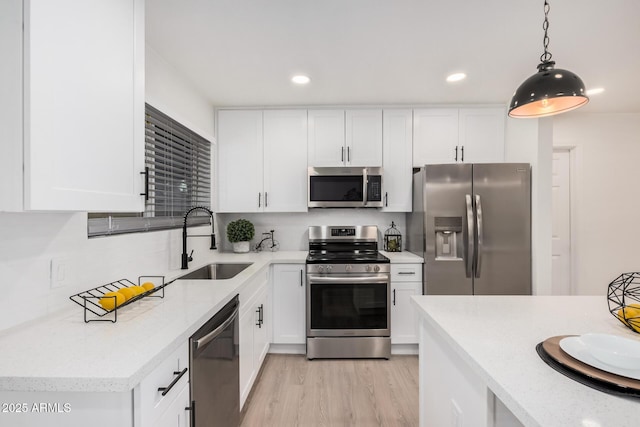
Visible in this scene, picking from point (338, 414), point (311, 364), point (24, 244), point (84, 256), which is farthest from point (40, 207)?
Answer: point (311, 364)

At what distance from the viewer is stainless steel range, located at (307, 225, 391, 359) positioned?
2865 millimetres

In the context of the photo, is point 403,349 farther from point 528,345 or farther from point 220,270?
point 528,345

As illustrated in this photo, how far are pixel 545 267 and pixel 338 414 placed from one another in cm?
223

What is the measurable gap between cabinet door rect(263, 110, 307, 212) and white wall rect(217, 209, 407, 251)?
0.99ft

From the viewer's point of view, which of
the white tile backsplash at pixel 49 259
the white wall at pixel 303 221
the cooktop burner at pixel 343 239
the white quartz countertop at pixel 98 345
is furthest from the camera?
the white wall at pixel 303 221

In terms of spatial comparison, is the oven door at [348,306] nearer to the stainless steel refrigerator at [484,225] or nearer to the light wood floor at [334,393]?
the light wood floor at [334,393]

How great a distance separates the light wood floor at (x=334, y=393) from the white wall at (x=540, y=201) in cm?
138

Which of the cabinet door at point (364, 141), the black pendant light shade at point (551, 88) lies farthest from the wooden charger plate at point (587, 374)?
the cabinet door at point (364, 141)

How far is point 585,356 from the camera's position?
0.86 metres

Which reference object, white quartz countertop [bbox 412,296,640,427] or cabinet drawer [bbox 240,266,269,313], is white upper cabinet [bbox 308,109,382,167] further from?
white quartz countertop [bbox 412,296,640,427]

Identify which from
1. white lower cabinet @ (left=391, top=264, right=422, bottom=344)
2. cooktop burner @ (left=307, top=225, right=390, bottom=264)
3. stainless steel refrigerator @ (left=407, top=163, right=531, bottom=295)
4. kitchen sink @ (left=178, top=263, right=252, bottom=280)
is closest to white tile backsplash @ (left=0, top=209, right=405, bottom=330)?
kitchen sink @ (left=178, top=263, right=252, bottom=280)

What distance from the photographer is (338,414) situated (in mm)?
2115

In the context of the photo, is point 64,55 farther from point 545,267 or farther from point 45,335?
point 545,267

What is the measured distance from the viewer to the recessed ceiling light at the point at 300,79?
257cm
